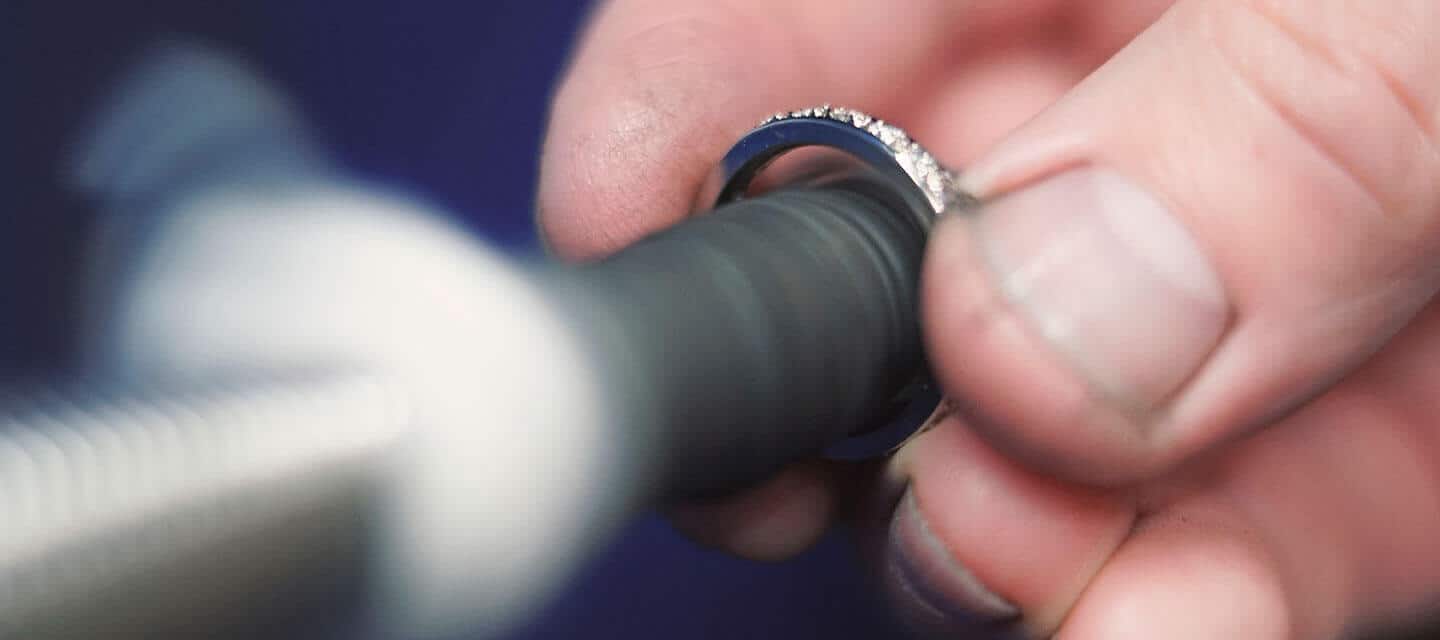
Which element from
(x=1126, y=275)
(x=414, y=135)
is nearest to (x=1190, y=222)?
(x=1126, y=275)

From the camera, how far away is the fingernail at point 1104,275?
0.27 meters

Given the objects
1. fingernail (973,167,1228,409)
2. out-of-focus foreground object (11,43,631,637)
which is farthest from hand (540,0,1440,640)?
out-of-focus foreground object (11,43,631,637)

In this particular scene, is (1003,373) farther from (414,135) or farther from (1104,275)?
(414,135)

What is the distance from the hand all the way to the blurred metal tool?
34mm

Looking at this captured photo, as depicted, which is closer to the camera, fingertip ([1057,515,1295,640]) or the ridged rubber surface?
the ridged rubber surface

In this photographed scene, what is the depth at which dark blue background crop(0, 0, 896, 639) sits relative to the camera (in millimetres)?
528

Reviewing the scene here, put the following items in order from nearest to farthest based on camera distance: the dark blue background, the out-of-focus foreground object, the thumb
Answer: the out-of-focus foreground object, the thumb, the dark blue background

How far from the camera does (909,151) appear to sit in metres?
0.30

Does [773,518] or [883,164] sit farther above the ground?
[883,164]

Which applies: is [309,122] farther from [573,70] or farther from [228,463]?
[228,463]

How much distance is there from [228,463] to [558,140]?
0.30 meters

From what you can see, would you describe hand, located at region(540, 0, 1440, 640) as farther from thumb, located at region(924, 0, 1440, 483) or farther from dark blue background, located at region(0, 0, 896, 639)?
dark blue background, located at region(0, 0, 896, 639)

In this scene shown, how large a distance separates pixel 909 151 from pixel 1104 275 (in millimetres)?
53

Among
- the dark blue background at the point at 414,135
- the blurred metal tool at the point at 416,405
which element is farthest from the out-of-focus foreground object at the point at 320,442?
the dark blue background at the point at 414,135
